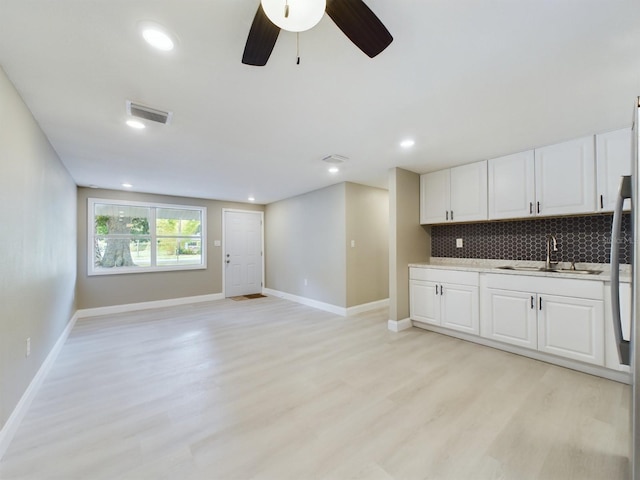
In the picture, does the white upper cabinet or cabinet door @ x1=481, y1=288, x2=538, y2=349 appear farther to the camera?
the white upper cabinet

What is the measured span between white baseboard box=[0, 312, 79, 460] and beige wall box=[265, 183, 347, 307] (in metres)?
3.64

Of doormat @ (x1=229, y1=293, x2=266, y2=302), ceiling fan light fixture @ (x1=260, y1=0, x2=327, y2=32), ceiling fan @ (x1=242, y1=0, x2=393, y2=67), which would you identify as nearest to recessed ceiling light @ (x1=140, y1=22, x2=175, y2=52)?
ceiling fan @ (x1=242, y1=0, x2=393, y2=67)

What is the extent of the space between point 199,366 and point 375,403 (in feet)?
5.85

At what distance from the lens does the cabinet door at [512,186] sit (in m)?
3.12

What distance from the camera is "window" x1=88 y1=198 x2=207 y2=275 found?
5.03 m

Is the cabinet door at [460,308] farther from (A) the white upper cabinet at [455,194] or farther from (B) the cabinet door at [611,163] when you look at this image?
(B) the cabinet door at [611,163]

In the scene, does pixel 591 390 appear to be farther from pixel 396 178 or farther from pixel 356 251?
pixel 356 251

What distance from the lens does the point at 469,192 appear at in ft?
11.9

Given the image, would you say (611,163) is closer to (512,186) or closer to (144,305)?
(512,186)

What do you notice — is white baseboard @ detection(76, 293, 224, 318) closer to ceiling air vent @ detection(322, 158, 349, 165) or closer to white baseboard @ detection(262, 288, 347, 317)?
white baseboard @ detection(262, 288, 347, 317)

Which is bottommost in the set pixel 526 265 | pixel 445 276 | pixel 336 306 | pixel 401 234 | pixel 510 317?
pixel 336 306

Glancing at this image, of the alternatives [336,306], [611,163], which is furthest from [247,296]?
[611,163]

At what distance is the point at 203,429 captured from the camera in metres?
1.85

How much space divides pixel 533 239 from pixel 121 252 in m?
6.67
